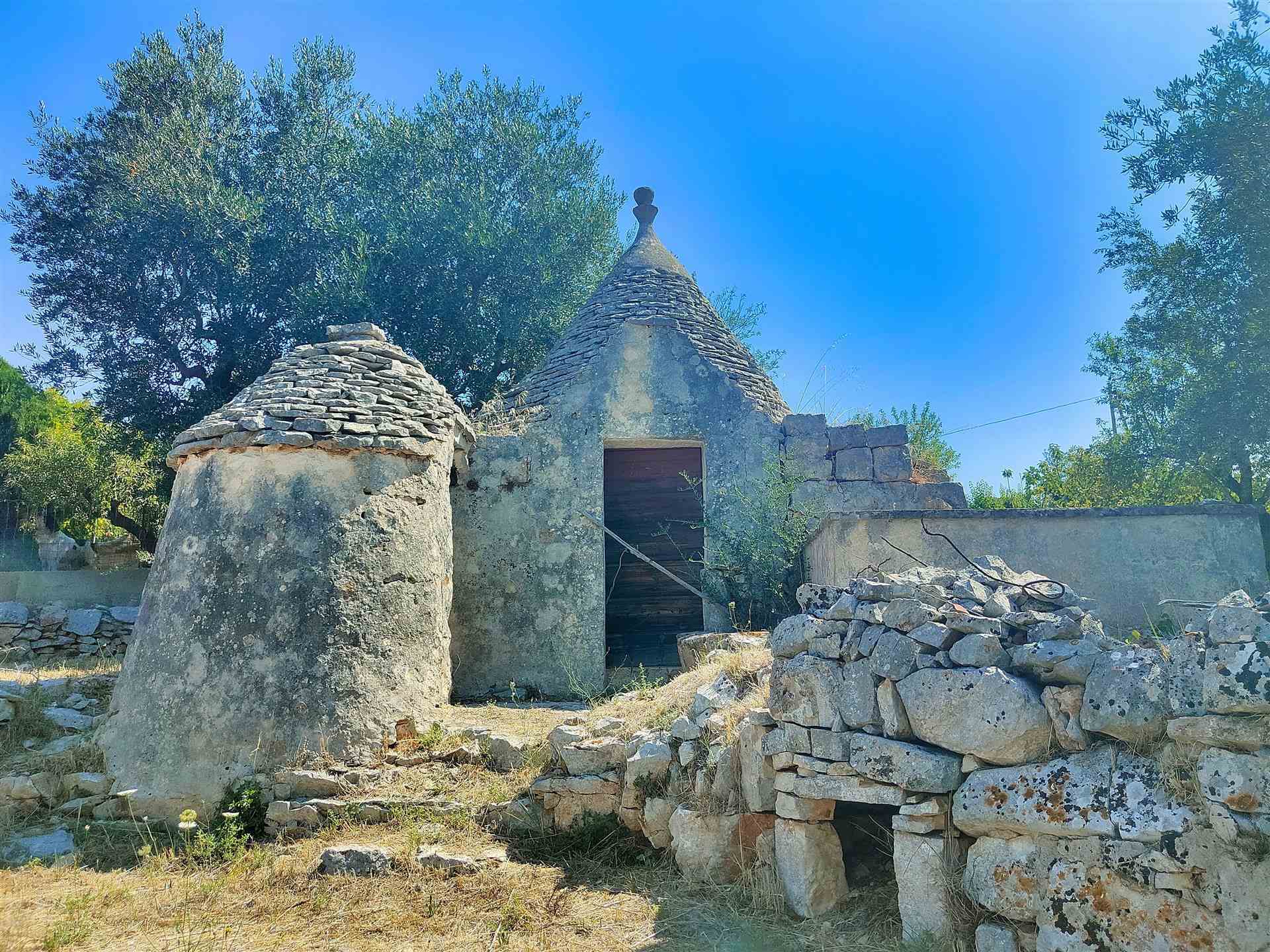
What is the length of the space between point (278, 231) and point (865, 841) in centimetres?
1286

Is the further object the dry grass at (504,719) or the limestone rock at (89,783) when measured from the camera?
the dry grass at (504,719)

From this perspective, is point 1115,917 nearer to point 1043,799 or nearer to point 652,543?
point 1043,799

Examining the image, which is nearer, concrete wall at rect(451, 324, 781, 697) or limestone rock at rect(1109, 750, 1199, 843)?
limestone rock at rect(1109, 750, 1199, 843)

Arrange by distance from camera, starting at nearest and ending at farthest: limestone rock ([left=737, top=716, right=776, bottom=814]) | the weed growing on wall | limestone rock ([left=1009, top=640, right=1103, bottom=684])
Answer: limestone rock ([left=1009, top=640, right=1103, bottom=684])
limestone rock ([left=737, top=716, right=776, bottom=814])
the weed growing on wall

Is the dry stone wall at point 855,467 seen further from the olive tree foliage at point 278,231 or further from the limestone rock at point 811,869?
the olive tree foliage at point 278,231

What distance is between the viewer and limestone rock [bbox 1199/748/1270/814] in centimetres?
255

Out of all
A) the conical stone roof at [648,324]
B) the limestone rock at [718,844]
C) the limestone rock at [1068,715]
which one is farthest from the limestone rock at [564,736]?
the conical stone roof at [648,324]

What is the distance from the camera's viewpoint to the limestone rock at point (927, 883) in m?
3.31

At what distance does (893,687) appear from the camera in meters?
3.64

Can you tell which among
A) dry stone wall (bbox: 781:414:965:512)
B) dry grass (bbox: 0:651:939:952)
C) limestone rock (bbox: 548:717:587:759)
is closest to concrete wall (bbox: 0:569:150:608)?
dry grass (bbox: 0:651:939:952)

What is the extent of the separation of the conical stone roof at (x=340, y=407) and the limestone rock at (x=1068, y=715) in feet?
15.9

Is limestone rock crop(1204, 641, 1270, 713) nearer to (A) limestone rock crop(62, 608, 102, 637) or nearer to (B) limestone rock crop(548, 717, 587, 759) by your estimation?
(B) limestone rock crop(548, 717, 587, 759)

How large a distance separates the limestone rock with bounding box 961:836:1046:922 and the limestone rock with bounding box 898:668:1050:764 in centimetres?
30

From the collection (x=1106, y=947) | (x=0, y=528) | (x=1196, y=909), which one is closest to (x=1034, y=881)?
(x=1106, y=947)
